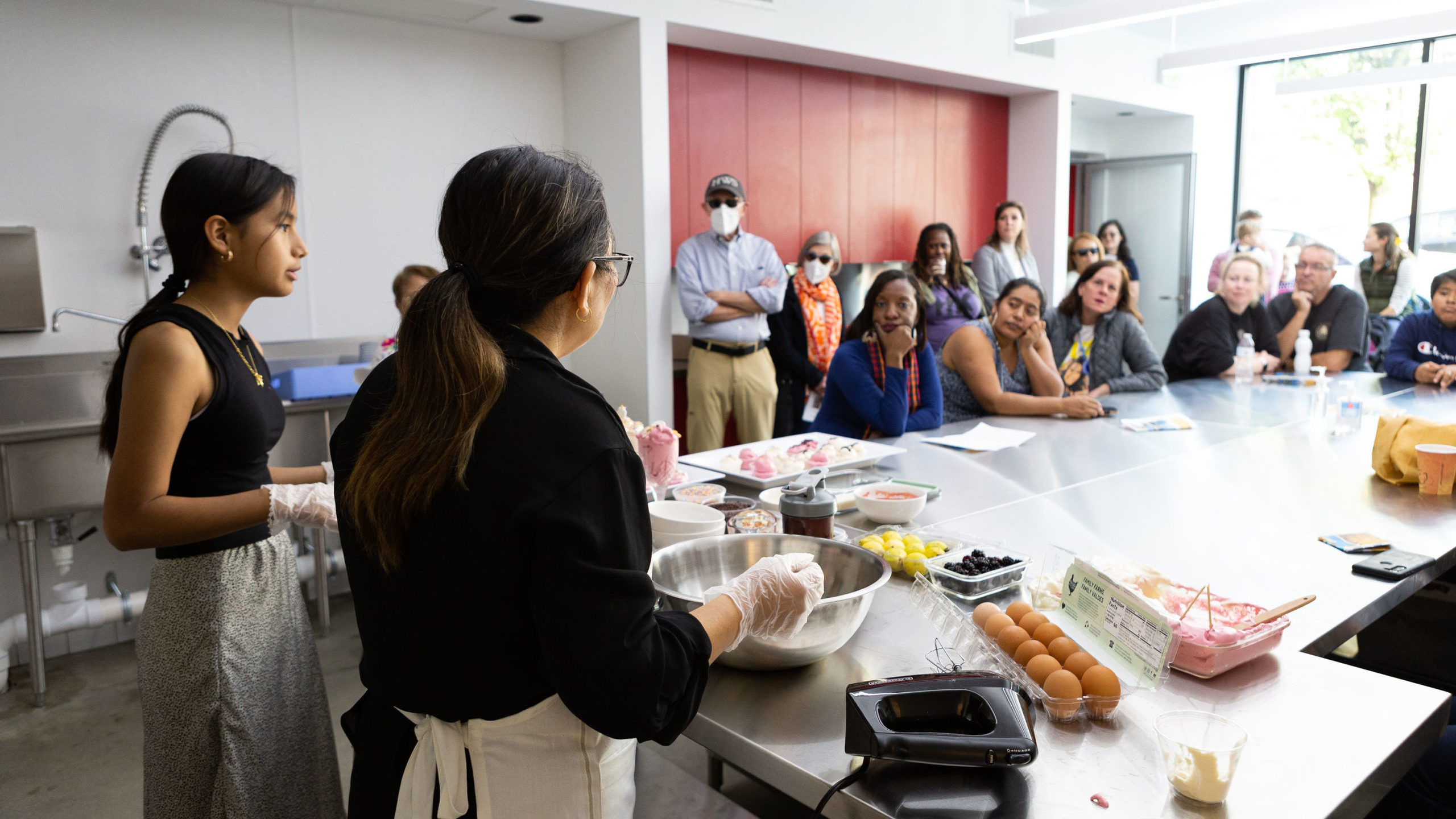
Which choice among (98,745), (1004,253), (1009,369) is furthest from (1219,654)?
(1004,253)

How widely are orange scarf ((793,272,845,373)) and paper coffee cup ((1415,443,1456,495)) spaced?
10.1ft

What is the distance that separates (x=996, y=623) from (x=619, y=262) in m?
0.70

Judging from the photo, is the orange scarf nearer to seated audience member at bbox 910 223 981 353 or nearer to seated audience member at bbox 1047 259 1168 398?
seated audience member at bbox 910 223 981 353

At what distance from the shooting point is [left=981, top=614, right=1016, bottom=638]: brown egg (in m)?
1.27

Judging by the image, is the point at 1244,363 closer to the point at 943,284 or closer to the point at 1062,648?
the point at 943,284

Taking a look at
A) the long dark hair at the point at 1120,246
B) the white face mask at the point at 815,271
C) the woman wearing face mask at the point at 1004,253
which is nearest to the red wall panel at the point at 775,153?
the white face mask at the point at 815,271

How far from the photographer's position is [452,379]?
0.93m

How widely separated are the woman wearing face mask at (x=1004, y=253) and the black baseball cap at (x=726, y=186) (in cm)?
196

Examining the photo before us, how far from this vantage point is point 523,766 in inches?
41.3

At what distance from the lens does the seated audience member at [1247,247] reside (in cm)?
732

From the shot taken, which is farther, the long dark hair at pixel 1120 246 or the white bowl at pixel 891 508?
the long dark hair at pixel 1120 246

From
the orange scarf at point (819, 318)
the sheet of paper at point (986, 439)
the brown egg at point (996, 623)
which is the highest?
the orange scarf at point (819, 318)

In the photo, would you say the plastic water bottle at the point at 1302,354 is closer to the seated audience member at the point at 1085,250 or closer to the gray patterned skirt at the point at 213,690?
the seated audience member at the point at 1085,250

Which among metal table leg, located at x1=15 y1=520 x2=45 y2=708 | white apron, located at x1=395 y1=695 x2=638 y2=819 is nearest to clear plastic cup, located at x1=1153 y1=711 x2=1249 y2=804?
white apron, located at x1=395 y1=695 x2=638 y2=819
